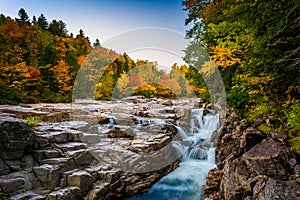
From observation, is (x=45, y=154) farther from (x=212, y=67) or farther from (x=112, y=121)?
(x=212, y=67)

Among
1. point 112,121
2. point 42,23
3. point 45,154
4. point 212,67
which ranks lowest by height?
point 45,154

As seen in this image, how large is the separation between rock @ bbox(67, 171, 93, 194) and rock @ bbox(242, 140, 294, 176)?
5539mm

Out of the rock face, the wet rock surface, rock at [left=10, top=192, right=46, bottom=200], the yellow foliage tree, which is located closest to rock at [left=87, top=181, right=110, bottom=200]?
the wet rock surface

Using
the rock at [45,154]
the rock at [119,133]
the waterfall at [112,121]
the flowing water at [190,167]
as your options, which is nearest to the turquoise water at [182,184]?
the flowing water at [190,167]

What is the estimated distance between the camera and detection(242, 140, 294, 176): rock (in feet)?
16.0

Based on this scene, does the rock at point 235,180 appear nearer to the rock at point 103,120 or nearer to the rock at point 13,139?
the rock at point 13,139

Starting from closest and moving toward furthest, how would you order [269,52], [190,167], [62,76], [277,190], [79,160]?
[277,190], [269,52], [79,160], [190,167], [62,76]

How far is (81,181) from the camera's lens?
6.92 m

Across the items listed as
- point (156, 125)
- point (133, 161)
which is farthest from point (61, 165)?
point (156, 125)

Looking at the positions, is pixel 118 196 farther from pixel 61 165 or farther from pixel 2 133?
pixel 2 133

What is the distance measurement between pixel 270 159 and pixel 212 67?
14.2 feet

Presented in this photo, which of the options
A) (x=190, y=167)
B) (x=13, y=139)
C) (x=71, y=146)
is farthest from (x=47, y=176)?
(x=190, y=167)

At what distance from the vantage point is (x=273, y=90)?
6555mm

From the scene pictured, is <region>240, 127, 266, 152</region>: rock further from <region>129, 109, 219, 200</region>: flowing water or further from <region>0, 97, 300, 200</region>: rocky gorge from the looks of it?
<region>129, 109, 219, 200</region>: flowing water
